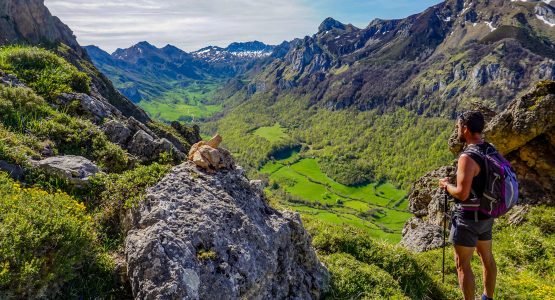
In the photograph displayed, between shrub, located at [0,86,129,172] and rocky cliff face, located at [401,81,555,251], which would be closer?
shrub, located at [0,86,129,172]

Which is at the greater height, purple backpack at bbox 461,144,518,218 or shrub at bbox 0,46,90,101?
shrub at bbox 0,46,90,101

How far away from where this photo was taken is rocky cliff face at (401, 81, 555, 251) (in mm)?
20672

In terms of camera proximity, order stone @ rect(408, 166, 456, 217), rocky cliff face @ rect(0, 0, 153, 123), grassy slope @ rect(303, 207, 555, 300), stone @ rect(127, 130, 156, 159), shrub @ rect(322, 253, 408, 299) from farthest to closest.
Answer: rocky cliff face @ rect(0, 0, 153, 123) → stone @ rect(408, 166, 456, 217) → stone @ rect(127, 130, 156, 159) → grassy slope @ rect(303, 207, 555, 300) → shrub @ rect(322, 253, 408, 299)

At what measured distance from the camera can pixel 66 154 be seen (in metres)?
11.0

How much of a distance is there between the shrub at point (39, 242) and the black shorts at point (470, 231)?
814cm

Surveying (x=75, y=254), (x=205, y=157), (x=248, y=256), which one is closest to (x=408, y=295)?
(x=248, y=256)

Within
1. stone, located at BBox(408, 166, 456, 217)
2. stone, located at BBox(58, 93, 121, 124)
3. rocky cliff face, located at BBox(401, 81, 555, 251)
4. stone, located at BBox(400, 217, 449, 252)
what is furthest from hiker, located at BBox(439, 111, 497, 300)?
stone, located at BBox(408, 166, 456, 217)

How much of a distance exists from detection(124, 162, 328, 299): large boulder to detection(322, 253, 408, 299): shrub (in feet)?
1.71

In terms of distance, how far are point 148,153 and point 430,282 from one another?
10.2 metres

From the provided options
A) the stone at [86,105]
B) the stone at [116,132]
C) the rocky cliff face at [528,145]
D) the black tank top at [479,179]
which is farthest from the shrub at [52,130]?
the rocky cliff face at [528,145]

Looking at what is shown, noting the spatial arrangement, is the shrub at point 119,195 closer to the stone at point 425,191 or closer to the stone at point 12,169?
the stone at point 12,169

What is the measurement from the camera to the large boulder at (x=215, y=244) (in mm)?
6668

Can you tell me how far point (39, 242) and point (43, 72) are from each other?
36.8 feet

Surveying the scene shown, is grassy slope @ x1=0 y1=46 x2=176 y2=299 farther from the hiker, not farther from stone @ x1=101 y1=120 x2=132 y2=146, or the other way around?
the hiker
